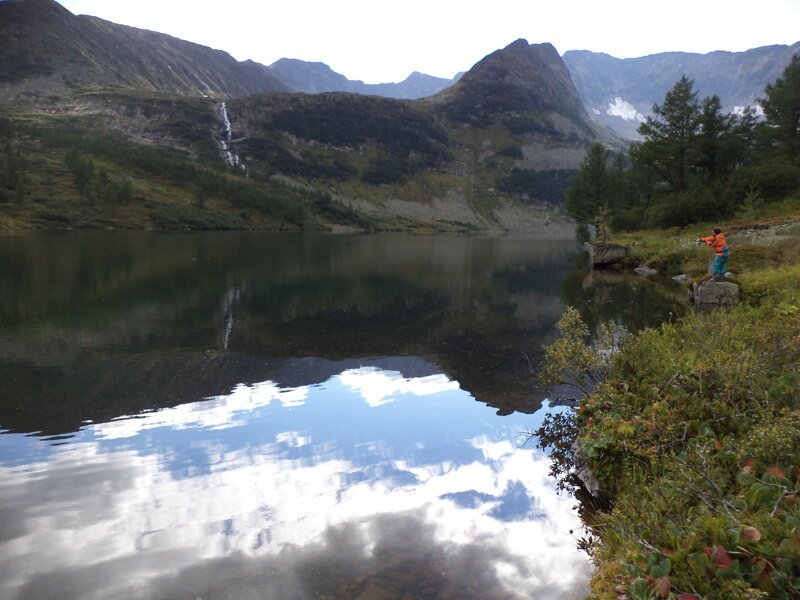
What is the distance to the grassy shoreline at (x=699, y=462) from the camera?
488 centimetres

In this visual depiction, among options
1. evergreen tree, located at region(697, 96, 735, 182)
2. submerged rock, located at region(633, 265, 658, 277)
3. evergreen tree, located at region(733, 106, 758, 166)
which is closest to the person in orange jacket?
submerged rock, located at region(633, 265, 658, 277)

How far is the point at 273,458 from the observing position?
11.5 metres

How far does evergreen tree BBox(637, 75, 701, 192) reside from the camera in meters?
65.9

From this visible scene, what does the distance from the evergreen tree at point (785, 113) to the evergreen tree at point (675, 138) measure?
25.8 feet

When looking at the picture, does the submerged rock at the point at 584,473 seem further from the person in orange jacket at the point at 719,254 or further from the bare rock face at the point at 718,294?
the person in orange jacket at the point at 719,254

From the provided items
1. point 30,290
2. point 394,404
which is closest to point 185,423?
point 394,404

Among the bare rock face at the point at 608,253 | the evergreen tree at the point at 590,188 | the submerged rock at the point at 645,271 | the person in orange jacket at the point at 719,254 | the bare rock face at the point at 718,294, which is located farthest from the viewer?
the evergreen tree at the point at 590,188

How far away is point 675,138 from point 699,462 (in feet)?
238

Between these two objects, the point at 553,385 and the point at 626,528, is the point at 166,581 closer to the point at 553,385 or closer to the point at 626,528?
the point at 626,528

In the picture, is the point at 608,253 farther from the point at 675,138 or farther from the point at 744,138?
the point at 744,138

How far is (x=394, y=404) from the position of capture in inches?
617

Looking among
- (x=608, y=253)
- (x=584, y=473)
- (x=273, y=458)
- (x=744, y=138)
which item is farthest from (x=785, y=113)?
(x=273, y=458)

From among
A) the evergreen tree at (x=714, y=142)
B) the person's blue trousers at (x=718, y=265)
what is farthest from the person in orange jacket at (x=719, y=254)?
the evergreen tree at (x=714, y=142)

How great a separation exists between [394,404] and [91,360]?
39.6ft
